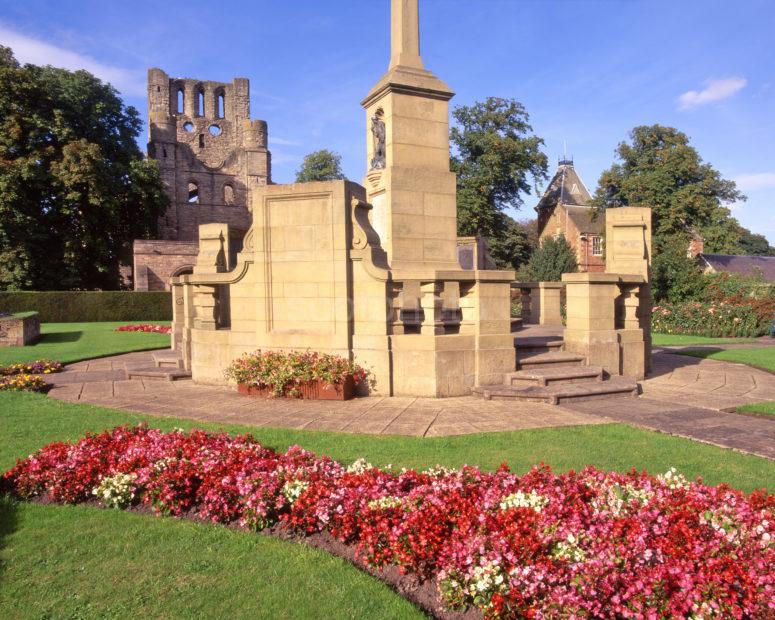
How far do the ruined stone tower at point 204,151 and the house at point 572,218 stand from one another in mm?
32274

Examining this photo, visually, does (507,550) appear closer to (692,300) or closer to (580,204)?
(692,300)

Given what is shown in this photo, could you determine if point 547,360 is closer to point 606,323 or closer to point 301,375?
point 606,323

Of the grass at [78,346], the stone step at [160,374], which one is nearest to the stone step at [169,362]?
the stone step at [160,374]

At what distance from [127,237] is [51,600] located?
46062 mm

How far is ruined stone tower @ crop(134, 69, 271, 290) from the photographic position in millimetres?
54719

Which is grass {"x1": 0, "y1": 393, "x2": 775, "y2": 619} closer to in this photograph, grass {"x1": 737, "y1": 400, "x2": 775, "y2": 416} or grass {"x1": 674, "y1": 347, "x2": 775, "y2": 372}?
grass {"x1": 737, "y1": 400, "x2": 775, "y2": 416}

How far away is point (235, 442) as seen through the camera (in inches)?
211

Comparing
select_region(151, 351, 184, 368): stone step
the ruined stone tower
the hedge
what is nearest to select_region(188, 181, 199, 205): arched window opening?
the ruined stone tower

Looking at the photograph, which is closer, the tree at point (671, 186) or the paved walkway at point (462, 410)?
the paved walkway at point (462, 410)

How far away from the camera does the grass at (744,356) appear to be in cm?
1280

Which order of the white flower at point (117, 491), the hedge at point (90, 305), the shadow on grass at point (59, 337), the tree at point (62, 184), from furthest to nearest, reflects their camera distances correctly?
the tree at point (62, 184) → the hedge at point (90, 305) → the shadow on grass at point (59, 337) → the white flower at point (117, 491)

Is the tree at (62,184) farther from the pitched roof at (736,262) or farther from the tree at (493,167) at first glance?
the pitched roof at (736,262)

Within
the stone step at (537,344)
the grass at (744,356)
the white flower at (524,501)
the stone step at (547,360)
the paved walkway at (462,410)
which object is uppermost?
the stone step at (537,344)

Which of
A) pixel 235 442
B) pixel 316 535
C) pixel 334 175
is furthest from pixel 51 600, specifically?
pixel 334 175
